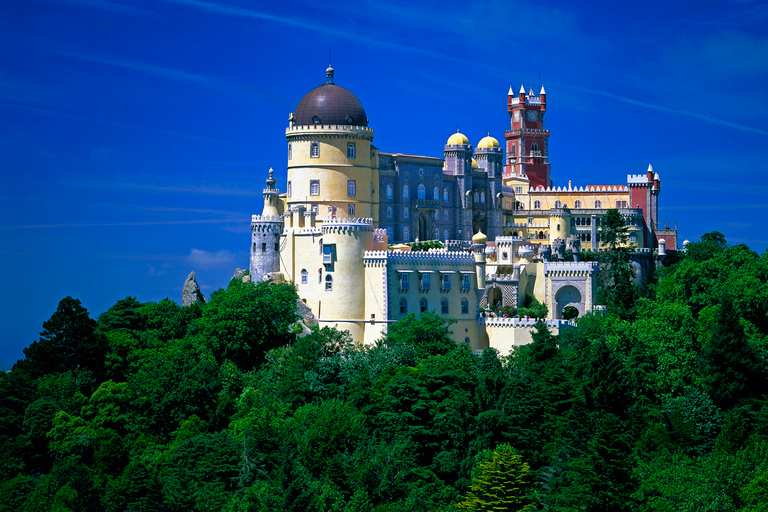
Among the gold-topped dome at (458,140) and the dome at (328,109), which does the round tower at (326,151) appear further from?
the gold-topped dome at (458,140)

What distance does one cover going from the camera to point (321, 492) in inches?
2275

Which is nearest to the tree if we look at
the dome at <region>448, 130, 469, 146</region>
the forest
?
the forest

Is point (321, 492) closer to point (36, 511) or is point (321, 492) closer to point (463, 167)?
point (36, 511)

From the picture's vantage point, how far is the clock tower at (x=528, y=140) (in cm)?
12200

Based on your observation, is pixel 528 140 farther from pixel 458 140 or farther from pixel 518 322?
pixel 518 322

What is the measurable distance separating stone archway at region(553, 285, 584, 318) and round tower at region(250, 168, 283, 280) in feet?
66.6

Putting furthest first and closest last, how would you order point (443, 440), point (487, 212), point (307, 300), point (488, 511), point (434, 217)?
point (487, 212) → point (434, 217) → point (307, 300) → point (443, 440) → point (488, 511)

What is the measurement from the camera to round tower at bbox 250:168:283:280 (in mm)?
81438

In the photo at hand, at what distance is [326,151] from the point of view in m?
84.1

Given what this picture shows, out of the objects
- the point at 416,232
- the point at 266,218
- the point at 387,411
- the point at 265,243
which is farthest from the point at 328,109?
the point at 387,411

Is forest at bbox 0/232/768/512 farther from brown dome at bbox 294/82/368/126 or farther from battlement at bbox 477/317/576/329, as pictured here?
brown dome at bbox 294/82/368/126

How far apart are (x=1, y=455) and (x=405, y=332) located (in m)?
24.8

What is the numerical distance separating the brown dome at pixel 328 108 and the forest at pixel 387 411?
48.7ft

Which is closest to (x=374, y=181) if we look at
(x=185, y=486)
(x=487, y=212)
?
(x=487, y=212)
